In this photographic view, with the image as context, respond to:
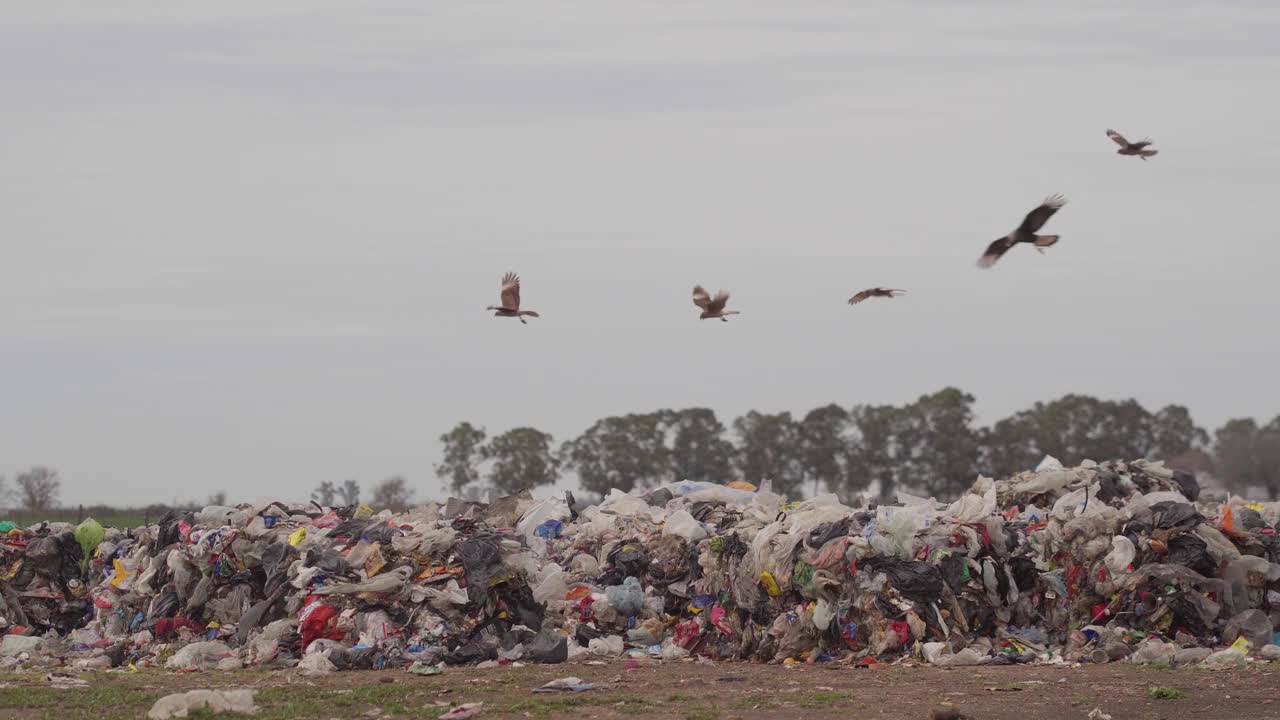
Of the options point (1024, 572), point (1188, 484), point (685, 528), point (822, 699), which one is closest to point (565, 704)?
point (822, 699)

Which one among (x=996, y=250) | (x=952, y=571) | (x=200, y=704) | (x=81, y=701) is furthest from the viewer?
(x=952, y=571)

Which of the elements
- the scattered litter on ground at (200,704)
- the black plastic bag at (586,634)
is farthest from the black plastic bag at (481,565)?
the scattered litter on ground at (200,704)

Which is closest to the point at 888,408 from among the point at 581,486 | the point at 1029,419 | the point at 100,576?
the point at 1029,419

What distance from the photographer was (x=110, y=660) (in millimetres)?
12758

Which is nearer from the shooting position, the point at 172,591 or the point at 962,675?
the point at 962,675

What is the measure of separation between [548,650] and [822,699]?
3.31m

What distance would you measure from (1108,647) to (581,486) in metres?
47.4

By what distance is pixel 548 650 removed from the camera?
11.7 meters

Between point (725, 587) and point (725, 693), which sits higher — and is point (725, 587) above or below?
above

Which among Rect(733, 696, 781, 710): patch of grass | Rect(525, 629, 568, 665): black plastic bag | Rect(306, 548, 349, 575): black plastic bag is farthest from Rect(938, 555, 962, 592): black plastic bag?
Rect(306, 548, 349, 575): black plastic bag

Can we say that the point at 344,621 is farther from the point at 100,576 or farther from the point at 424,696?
the point at 100,576

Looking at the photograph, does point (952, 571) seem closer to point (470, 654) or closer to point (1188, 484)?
point (470, 654)

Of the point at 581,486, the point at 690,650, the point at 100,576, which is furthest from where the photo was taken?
the point at 581,486

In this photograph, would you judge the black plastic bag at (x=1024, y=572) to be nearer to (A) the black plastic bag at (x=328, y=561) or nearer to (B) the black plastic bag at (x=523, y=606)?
(B) the black plastic bag at (x=523, y=606)
